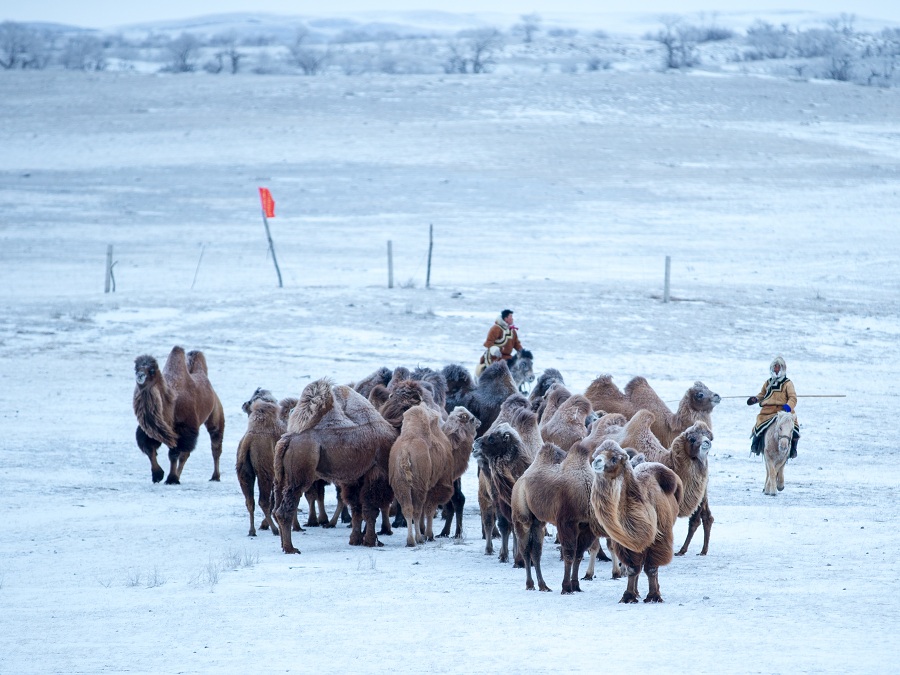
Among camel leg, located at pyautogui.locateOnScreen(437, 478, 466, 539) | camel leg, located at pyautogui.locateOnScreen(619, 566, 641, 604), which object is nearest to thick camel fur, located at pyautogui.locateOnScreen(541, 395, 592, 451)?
camel leg, located at pyautogui.locateOnScreen(437, 478, 466, 539)

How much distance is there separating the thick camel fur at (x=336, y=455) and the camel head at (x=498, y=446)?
145cm

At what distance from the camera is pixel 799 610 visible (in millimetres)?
8211

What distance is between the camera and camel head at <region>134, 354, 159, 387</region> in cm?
1347

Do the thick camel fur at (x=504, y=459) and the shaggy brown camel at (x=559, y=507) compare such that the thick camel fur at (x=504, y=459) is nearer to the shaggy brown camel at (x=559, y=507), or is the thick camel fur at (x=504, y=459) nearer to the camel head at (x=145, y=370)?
the shaggy brown camel at (x=559, y=507)

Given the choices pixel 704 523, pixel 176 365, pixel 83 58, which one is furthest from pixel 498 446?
pixel 83 58

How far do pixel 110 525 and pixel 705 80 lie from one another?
5039cm

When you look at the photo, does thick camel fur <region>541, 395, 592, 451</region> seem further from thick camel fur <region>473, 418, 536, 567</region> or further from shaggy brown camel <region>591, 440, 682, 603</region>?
shaggy brown camel <region>591, 440, 682, 603</region>

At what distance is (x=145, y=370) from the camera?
13.5 metres

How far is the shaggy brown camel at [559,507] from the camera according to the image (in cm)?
904

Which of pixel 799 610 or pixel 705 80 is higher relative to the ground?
pixel 705 80

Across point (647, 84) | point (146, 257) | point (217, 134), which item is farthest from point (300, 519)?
point (647, 84)

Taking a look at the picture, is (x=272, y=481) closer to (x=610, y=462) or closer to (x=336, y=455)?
(x=336, y=455)

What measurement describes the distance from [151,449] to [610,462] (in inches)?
262

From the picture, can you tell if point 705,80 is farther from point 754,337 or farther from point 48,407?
point 48,407
